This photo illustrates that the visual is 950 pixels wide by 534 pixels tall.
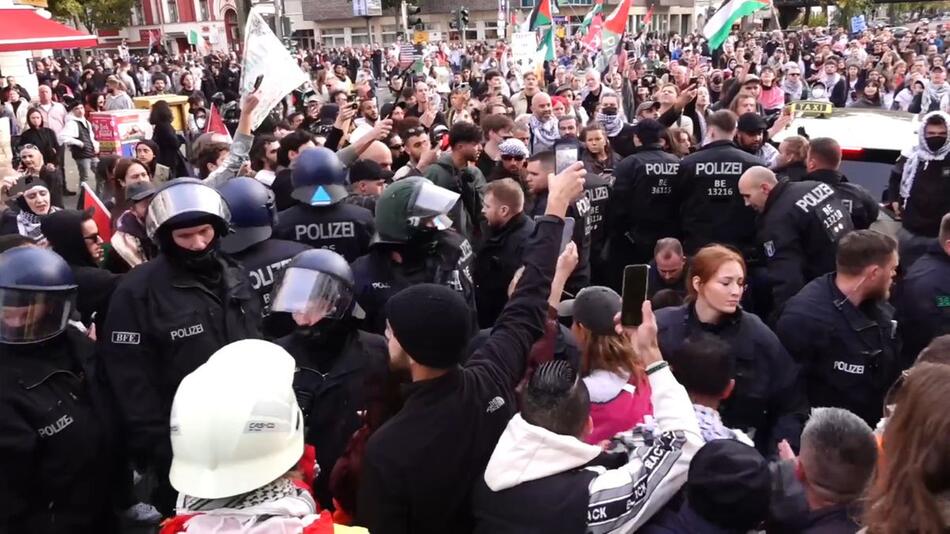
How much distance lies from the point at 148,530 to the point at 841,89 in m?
15.7

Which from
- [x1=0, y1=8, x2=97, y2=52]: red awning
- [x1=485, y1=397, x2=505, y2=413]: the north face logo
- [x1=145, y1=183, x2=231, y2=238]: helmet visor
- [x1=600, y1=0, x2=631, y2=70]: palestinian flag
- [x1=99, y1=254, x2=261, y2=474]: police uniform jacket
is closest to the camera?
[x1=485, y1=397, x2=505, y2=413]: the north face logo

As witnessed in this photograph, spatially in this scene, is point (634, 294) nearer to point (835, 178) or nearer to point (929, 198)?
point (835, 178)

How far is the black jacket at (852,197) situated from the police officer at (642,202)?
3.60ft

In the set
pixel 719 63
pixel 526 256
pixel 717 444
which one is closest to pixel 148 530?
pixel 526 256

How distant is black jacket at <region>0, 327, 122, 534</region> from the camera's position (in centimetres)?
288

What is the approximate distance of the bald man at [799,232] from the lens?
5.05 metres

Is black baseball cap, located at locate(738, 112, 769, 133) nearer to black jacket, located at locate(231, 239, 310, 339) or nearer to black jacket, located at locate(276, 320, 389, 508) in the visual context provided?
black jacket, located at locate(231, 239, 310, 339)

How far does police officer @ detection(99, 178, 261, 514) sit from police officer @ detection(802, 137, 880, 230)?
4009 mm

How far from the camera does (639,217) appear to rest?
21.0 ft

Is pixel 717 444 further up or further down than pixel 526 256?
further down

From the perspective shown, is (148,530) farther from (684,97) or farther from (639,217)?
(684,97)

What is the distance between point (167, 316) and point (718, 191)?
13.7ft

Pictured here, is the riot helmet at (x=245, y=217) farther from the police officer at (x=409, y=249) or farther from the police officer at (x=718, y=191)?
the police officer at (x=718, y=191)

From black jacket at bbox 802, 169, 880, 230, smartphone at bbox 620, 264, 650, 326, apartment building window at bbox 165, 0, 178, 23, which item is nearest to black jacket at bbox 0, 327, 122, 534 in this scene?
smartphone at bbox 620, 264, 650, 326
